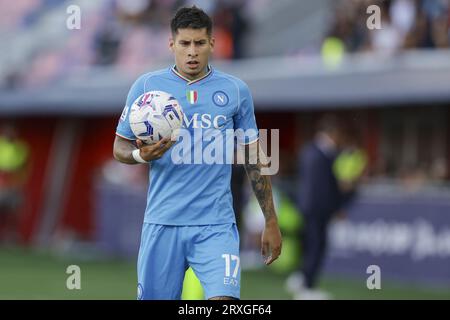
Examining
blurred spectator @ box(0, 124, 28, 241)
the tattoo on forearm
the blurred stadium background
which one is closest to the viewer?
the tattoo on forearm

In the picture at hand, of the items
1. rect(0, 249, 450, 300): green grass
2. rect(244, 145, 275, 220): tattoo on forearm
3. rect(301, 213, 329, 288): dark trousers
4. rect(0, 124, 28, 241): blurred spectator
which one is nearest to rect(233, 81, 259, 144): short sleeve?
rect(244, 145, 275, 220): tattoo on forearm

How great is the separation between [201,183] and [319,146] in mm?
8015

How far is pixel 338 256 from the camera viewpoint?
1819 cm

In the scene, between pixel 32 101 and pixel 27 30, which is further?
pixel 27 30

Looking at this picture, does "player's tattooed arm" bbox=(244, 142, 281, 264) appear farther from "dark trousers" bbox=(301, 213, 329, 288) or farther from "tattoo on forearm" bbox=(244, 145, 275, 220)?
"dark trousers" bbox=(301, 213, 329, 288)

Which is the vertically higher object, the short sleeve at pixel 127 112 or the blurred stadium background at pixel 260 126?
the blurred stadium background at pixel 260 126

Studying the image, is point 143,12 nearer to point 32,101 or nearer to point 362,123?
point 32,101

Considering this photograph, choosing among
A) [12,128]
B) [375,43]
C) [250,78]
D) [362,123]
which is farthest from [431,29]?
[12,128]

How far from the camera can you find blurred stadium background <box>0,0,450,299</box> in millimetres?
17078

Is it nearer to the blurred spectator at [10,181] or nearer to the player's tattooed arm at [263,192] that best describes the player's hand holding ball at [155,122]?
the player's tattooed arm at [263,192]

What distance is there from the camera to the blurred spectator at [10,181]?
968 inches

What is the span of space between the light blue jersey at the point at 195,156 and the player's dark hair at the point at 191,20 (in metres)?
0.30

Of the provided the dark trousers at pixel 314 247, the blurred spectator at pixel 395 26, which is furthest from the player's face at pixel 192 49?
the blurred spectator at pixel 395 26

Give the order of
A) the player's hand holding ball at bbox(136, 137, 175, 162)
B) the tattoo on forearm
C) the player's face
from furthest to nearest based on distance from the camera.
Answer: the tattoo on forearm
the player's face
the player's hand holding ball at bbox(136, 137, 175, 162)
